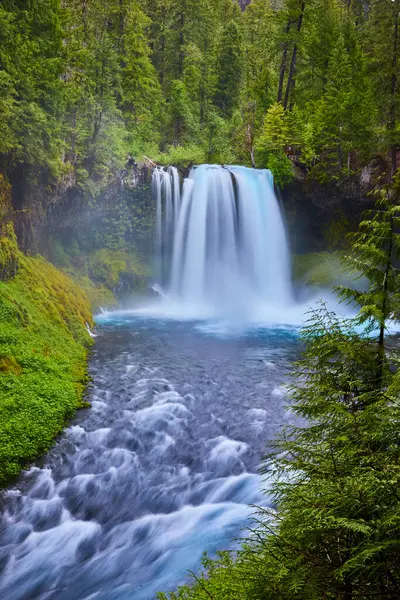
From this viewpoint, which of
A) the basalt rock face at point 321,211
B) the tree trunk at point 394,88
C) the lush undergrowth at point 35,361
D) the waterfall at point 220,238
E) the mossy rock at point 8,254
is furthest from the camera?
the basalt rock face at point 321,211

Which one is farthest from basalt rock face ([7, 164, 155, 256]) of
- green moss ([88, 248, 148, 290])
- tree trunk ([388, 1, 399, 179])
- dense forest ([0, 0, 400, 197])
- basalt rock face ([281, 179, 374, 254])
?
tree trunk ([388, 1, 399, 179])

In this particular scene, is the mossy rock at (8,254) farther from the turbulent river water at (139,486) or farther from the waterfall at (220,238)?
the waterfall at (220,238)

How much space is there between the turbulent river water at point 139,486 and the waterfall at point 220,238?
12.0 m

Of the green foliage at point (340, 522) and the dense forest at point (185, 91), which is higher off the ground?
the dense forest at point (185, 91)

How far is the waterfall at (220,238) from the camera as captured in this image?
2383cm

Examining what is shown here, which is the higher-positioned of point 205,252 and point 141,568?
point 205,252

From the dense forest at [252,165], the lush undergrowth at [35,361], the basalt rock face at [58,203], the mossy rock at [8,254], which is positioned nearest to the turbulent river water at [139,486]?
the lush undergrowth at [35,361]

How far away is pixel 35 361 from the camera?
33.0 feet

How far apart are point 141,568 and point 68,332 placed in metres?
8.87


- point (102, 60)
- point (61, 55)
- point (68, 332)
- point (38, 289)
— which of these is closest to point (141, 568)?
point (68, 332)

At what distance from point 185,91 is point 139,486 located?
31.5 meters

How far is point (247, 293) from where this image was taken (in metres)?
25.2

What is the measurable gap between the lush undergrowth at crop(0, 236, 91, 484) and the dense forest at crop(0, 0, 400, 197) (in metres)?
4.44

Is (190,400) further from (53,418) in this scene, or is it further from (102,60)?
(102,60)
